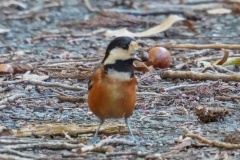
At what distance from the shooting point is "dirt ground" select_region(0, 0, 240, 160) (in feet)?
9.57

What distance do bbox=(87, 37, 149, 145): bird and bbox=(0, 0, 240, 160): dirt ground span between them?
0.64ft

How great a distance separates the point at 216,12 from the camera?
8352mm

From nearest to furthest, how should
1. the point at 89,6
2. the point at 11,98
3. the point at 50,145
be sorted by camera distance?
the point at 50,145 → the point at 11,98 → the point at 89,6

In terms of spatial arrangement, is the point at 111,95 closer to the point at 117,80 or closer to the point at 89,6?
the point at 117,80

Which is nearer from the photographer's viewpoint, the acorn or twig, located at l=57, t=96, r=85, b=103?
twig, located at l=57, t=96, r=85, b=103

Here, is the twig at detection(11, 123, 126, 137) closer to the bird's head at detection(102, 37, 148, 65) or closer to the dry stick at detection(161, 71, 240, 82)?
the bird's head at detection(102, 37, 148, 65)

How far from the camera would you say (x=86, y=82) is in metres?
4.68

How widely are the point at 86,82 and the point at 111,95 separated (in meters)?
1.68

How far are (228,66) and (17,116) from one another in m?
2.00

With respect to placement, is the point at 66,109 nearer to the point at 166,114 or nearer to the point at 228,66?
the point at 166,114

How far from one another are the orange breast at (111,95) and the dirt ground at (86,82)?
0.57ft

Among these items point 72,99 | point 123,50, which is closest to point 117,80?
point 123,50

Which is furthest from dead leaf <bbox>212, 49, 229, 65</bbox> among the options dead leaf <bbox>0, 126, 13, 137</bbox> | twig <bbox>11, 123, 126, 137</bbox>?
dead leaf <bbox>0, 126, 13, 137</bbox>

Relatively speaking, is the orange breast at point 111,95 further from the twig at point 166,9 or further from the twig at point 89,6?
the twig at point 89,6
